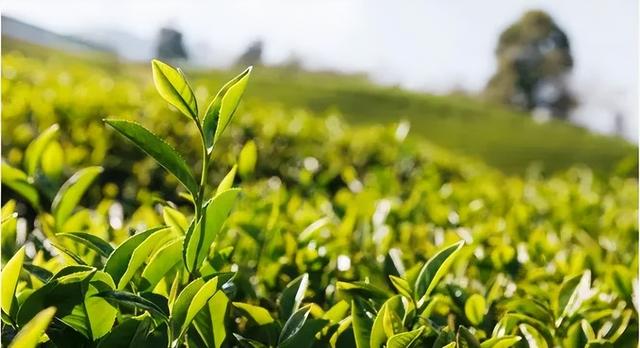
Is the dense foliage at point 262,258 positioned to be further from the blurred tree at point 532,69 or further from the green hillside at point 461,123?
the blurred tree at point 532,69

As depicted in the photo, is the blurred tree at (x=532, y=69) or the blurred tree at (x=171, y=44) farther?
the blurred tree at (x=532, y=69)

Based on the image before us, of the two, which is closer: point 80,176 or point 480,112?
point 80,176

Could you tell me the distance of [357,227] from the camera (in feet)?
7.00

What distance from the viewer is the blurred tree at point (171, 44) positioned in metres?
2.26

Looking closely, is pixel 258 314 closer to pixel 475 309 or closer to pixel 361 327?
pixel 361 327

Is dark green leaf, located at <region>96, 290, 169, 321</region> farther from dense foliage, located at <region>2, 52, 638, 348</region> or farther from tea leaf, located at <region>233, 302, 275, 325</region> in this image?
tea leaf, located at <region>233, 302, 275, 325</region>

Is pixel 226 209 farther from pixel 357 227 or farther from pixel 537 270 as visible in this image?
pixel 357 227

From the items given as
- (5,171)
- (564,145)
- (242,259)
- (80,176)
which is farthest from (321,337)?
(564,145)

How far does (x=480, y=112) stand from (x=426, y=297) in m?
24.9

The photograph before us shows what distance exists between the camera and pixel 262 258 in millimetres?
1676

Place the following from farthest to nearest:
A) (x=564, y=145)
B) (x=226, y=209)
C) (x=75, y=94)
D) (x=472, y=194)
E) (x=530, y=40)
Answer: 1. (x=530, y=40)
2. (x=564, y=145)
3. (x=75, y=94)
4. (x=472, y=194)
5. (x=226, y=209)

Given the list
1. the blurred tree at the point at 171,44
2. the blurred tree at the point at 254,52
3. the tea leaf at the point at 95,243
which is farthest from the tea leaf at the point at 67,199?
the blurred tree at the point at 254,52

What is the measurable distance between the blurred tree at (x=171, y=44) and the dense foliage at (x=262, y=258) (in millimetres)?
403

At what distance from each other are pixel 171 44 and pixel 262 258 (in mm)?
902
